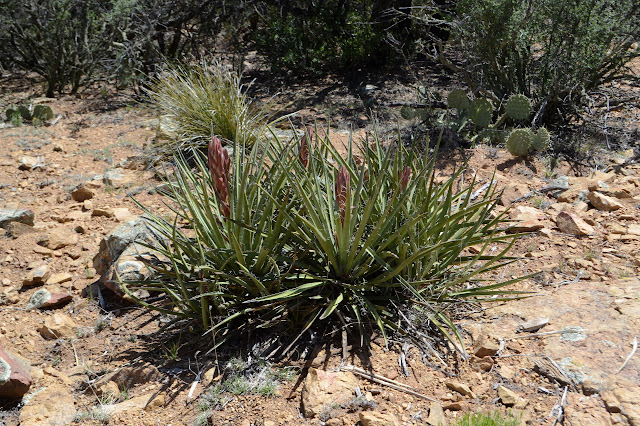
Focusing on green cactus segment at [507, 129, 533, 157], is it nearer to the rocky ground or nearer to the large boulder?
the rocky ground

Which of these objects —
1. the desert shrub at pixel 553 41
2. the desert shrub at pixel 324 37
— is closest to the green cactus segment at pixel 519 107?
the desert shrub at pixel 553 41

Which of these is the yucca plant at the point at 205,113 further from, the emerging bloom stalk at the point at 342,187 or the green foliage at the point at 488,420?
the green foliage at the point at 488,420

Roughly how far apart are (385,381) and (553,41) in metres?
4.66

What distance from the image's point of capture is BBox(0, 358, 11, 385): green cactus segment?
9.21ft

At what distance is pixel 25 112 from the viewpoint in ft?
25.7

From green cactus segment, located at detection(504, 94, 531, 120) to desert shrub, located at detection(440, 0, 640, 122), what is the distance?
17 cm

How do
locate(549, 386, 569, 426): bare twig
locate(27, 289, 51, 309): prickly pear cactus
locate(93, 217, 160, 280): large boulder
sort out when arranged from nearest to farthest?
locate(549, 386, 569, 426): bare twig, locate(27, 289, 51, 309): prickly pear cactus, locate(93, 217, 160, 280): large boulder

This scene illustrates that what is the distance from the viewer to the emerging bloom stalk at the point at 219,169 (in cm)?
279

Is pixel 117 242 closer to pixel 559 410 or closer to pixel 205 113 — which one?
pixel 205 113

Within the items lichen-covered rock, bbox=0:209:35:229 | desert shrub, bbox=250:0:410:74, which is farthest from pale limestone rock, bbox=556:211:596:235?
desert shrub, bbox=250:0:410:74

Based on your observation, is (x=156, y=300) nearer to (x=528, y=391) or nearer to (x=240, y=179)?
(x=240, y=179)

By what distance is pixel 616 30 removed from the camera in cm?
562

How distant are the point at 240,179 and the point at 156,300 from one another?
3.30 ft

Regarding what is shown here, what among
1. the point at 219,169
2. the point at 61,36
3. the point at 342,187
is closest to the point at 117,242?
the point at 219,169
